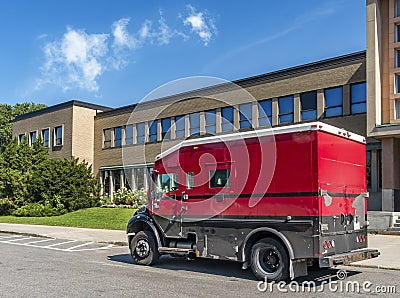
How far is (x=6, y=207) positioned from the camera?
36344 millimetres

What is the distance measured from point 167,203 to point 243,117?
19.3m

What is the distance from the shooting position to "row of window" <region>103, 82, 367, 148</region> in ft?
85.6

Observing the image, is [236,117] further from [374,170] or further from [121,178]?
[121,178]

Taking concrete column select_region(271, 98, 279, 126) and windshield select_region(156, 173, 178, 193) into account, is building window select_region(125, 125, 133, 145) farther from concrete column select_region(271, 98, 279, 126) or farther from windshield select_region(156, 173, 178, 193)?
windshield select_region(156, 173, 178, 193)

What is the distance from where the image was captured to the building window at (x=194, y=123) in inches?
1317

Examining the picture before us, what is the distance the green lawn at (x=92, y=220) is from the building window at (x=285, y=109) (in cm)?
1051

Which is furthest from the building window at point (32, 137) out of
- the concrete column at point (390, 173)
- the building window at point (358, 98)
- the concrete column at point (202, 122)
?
the concrete column at point (390, 173)

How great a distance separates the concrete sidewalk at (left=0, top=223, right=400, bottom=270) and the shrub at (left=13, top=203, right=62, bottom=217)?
9.27m

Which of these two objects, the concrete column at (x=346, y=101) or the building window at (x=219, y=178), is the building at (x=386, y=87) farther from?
the building window at (x=219, y=178)

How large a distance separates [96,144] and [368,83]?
25980 mm

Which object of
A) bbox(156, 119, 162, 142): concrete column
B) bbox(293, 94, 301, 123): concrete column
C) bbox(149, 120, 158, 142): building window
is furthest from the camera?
bbox(149, 120, 158, 142): building window

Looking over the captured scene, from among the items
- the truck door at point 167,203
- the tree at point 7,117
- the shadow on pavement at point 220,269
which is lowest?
the shadow on pavement at point 220,269

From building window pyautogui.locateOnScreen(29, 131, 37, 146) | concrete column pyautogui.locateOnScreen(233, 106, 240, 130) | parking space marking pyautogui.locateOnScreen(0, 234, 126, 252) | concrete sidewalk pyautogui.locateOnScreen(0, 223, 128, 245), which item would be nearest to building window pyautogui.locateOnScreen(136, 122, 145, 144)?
concrete column pyautogui.locateOnScreen(233, 106, 240, 130)

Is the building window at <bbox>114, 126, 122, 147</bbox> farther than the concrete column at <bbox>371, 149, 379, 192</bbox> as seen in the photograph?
Yes
